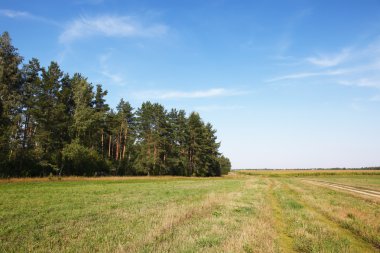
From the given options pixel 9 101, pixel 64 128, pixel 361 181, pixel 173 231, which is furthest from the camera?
pixel 361 181

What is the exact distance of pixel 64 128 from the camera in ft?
142

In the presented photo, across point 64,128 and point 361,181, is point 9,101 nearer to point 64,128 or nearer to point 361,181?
point 64,128

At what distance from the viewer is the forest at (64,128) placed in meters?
36.5

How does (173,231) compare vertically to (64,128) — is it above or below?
below

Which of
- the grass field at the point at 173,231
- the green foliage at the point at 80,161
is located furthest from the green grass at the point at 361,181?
the green foliage at the point at 80,161

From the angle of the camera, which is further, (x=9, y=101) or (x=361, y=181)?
(x=361, y=181)

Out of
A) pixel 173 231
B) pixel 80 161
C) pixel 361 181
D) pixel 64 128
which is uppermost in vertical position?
pixel 64 128

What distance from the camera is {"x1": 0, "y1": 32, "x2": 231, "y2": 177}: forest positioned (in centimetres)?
3647

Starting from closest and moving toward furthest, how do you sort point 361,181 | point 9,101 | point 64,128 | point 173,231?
point 173,231, point 9,101, point 64,128, point 361,181

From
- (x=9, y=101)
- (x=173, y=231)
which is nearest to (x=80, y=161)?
(x=9, y=101)

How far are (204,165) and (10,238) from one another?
234 feet

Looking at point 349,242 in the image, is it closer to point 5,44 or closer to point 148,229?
point 148,229

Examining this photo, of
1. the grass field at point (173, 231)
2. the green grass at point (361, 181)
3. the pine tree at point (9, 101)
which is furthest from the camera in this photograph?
the green grass at point (361, 181)

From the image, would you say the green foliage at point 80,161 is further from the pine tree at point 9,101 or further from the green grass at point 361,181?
the green grass at point 361,181
